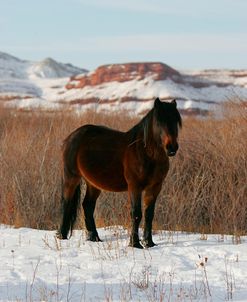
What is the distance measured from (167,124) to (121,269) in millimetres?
1286

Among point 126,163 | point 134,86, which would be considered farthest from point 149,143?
point 134,86

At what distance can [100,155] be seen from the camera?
19.1 feet

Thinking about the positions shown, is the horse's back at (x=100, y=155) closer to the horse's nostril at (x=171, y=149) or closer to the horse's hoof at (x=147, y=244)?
the horse's hoof at (x=147, y=244)

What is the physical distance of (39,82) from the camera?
2940 inches

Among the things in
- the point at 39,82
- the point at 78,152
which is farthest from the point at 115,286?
the point at 39,82

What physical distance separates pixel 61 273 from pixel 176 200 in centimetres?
297

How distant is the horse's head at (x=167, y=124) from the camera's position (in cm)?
511

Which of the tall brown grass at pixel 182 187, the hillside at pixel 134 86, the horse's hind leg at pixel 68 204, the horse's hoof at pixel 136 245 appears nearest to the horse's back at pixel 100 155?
the horse's hind leg at pixel 68 204

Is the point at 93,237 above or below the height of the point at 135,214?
below

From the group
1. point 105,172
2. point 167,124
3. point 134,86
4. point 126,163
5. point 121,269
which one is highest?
point 167,124

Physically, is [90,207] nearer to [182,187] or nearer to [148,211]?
[148,211]

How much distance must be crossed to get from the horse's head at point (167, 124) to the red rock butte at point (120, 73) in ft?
168

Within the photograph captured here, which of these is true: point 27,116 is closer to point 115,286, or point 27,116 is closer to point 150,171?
point 150,171

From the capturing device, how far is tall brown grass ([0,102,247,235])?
7.37 metres
